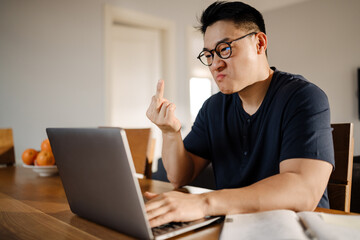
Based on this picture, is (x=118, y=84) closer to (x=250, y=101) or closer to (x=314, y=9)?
(x=250, y=101)

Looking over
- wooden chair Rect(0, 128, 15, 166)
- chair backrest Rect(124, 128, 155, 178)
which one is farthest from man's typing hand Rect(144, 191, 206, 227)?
wooden chair Rect(0, 128, 15, 166)

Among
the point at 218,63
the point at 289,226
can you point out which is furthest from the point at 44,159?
the point at 289,226

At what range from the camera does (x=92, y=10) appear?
3.44 meters

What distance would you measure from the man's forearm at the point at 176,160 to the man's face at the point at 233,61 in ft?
→ 0.88

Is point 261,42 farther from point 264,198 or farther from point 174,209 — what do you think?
point 174,209

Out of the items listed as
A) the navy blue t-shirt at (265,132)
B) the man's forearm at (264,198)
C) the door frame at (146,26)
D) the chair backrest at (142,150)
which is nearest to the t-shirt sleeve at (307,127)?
the navy blue t-shirt at (265,132)

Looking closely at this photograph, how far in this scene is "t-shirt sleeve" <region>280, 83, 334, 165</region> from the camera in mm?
848

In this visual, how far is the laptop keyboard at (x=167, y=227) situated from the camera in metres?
0.59

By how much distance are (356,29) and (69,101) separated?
13.6 ft

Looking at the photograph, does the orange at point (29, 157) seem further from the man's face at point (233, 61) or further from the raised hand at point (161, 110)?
the man's face at point (233, 61)

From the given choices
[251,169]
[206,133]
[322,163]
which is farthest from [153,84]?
[322,163]

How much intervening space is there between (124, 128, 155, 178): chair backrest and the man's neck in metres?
0.59

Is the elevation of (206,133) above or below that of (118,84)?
below

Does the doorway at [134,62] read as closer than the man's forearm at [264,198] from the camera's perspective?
No
